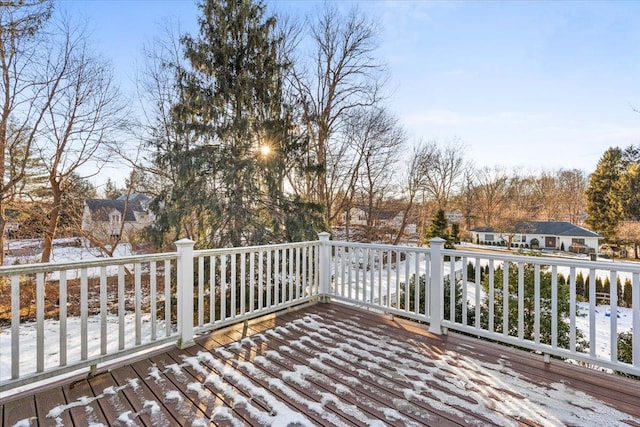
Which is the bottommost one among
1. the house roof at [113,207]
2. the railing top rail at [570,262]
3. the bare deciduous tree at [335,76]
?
the railing top rail at [570,262]

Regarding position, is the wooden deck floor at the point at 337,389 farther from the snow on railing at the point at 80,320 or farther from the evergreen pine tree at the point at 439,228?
the evergreen pine tree at the point at 439,228

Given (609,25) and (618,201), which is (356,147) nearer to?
(609,25)

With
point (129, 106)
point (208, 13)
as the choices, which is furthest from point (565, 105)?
point (129, 106)

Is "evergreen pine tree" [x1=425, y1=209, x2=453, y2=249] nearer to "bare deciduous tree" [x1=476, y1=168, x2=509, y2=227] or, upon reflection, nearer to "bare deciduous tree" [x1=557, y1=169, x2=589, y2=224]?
"bare deciduous tree" [x1=476, y1=168, x2=509, y2=227]

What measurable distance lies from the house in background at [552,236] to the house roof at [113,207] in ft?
77.8

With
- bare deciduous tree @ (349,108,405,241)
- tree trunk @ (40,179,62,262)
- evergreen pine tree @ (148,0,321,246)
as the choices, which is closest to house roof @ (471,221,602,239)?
bare deciduous tree @ (349,108,405,241)

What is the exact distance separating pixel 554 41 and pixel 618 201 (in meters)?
20.6

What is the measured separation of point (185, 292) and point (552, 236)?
27751 mm

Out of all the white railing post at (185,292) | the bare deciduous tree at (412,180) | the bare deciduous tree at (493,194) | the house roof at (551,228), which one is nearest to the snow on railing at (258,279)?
the white railing post at (185,292)

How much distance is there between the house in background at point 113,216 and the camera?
32.3 ft

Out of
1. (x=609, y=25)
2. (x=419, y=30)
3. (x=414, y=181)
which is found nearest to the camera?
(x=609, y=25)

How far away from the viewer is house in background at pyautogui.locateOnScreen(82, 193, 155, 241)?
9.84 meters

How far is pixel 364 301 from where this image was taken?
390 cm

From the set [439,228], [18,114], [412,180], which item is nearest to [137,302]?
[18,114]
